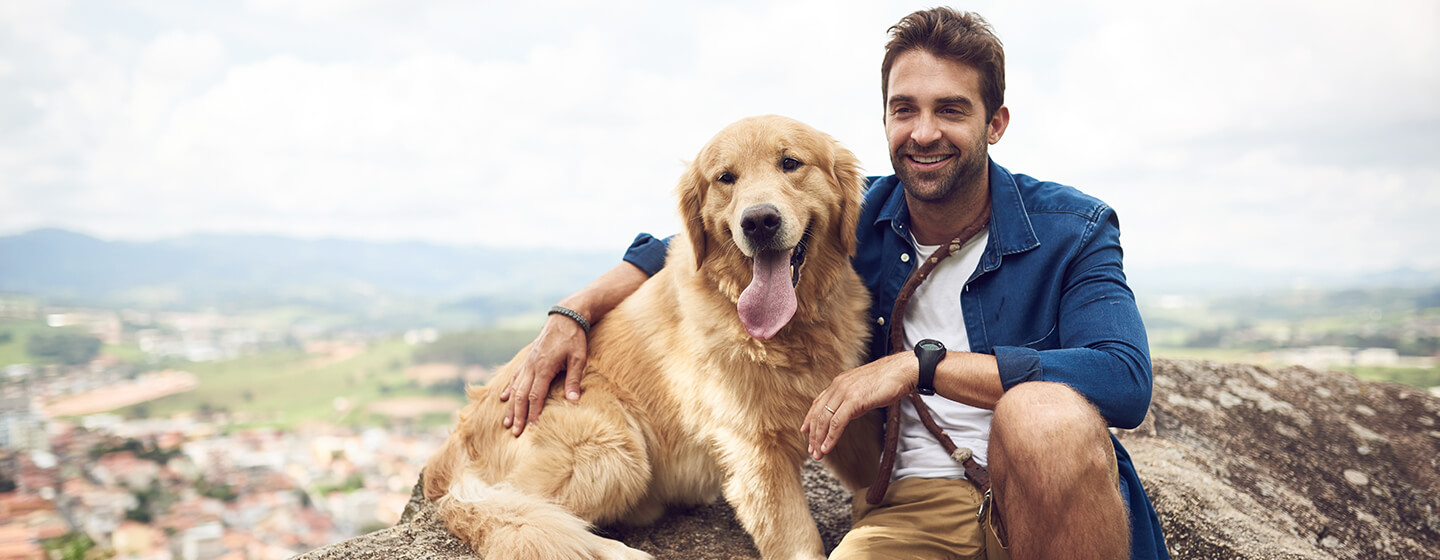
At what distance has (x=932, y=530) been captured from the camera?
2486 millimetres

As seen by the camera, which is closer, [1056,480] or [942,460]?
[1056,480]

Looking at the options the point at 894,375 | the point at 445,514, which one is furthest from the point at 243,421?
the point at 894,375

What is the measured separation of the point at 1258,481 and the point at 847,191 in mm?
2712

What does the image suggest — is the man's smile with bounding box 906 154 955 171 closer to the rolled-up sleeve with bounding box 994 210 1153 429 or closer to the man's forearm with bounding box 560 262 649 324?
the rolled-up sleeve with bounding box 994 210 1153 429

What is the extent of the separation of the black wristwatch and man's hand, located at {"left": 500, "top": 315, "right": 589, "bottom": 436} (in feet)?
4.76

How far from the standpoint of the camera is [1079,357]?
83.8 inches

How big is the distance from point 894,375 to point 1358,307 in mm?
33449

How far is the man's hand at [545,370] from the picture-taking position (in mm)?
2975

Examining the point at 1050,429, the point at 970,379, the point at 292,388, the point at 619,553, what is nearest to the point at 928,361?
the point at 970,379

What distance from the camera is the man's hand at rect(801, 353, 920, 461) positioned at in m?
2.21

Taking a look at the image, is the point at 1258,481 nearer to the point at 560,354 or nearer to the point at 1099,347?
the point at 1099,347

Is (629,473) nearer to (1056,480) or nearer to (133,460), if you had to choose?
(1056,480)

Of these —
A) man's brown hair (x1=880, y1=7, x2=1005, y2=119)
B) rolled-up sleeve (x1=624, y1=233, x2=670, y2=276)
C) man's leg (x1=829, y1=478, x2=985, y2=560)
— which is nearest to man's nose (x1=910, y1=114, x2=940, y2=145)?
man's brown hair (x1=880, y1=7, x2=1005, y2=119)

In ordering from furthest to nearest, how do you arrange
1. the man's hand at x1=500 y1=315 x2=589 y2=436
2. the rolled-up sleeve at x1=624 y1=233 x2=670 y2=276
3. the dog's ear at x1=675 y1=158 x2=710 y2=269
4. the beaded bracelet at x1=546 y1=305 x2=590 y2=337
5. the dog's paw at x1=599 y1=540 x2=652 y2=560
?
the rolled-up sleeve at x1=624 y1=233 x2=670 y2=276 < the beaded bracelet at x1=546 y1=305 x2=590 y2=337 < the man's hand at x1=500 y1=315 x2=589 y2=436 < the dog's ear at x1=675 y1=158 x2=710 y2=269 < the dog's paw at x1=599 y1=540 x2=652 y2=560
